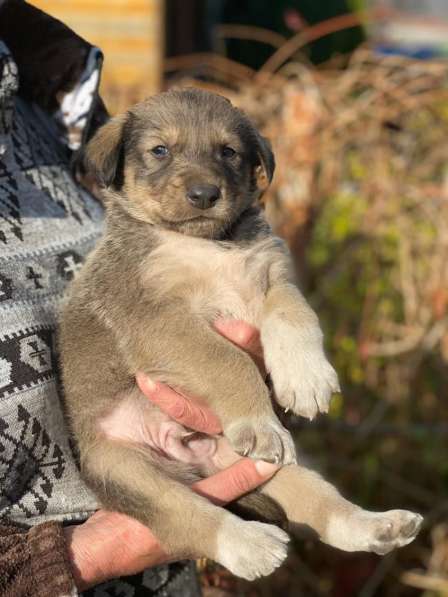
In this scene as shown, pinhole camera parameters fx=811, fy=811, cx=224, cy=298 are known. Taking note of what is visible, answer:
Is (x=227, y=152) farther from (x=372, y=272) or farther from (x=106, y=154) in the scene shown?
(x=372, y=272)

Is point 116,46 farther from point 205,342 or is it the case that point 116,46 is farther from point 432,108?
point 205,342

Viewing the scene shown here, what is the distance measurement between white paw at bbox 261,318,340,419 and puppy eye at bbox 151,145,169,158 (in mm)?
861

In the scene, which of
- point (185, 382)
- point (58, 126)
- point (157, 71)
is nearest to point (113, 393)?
point (185, 382)

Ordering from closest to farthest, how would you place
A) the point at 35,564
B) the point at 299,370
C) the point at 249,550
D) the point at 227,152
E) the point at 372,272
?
the point at 35,564, the point at 249,550, the point at 299,370, the point at 227,152, the point at 372,272

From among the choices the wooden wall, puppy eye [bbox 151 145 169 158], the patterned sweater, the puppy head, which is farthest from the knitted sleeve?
the wooden wall

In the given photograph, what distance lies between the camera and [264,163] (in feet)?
11.0

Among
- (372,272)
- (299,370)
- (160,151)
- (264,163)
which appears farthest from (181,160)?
(372,272)

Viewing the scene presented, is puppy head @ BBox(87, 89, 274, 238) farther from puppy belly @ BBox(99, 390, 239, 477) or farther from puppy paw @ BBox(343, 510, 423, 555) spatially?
puppy paw @ BBox(343, 510, 423, 555)

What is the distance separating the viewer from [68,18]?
10.7 metres

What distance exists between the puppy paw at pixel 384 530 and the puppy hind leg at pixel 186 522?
0.25m

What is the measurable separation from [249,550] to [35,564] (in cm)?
67

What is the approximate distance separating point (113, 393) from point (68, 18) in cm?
892

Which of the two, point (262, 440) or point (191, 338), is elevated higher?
point (191, 338)

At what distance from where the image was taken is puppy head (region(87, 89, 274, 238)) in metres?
3.02
